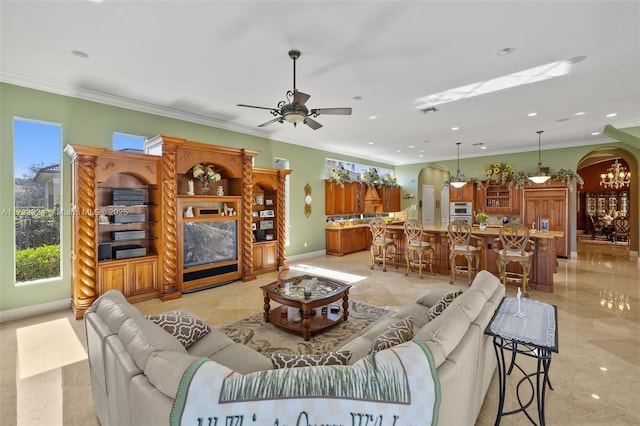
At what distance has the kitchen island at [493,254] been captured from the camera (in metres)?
5.27

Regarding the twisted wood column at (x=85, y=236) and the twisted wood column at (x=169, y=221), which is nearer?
the twisted wood column at (x=85, y=236)

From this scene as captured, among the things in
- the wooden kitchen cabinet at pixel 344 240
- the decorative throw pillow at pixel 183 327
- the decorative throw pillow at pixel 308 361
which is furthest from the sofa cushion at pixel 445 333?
the wooden kitchen cabinet at pixel 344 240

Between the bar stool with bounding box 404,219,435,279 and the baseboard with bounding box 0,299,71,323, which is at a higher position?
the bar stool with bounding box 404,219,435,279

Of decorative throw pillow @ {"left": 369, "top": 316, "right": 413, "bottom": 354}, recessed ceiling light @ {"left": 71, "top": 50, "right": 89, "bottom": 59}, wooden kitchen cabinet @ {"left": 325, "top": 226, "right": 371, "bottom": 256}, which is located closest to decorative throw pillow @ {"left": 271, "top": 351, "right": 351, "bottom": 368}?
decorative throw pillow @ {"left": 369, "top": 316, "right": 413, "bottom": 354}

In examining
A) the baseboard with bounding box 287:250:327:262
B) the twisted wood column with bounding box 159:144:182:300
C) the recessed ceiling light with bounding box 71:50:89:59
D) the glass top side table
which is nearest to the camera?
the glass top side table

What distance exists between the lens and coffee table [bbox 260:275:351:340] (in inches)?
135

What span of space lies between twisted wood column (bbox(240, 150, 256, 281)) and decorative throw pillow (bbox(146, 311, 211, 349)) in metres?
3.43

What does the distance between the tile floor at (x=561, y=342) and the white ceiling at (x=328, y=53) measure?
326 centimetres

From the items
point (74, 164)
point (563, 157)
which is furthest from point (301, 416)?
point (563, 157)

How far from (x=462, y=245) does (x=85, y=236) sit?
6341 mm

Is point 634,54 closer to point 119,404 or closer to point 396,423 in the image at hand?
point 396,423

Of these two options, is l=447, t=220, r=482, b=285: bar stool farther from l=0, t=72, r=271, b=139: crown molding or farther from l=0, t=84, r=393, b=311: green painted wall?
l=0, t=84, r=393, b=311: green painted wall

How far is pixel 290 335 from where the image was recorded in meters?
3.59

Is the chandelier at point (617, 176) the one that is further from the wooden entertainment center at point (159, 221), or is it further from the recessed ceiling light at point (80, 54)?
Result: the recessed ceiling light at point (80, 54)
